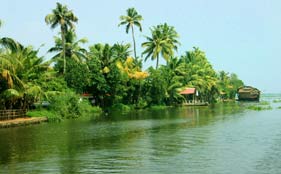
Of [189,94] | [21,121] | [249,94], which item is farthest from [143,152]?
[249,94]

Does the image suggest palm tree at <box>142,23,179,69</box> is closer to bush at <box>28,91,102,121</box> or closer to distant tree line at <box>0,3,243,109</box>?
distant tree line at <box>0,3,243,109</box>

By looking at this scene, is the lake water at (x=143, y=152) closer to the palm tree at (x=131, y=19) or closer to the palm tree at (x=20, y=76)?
the palm tree at (x=20, y=76)

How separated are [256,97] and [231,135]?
86.5 m

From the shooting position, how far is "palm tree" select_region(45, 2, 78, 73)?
158 feet

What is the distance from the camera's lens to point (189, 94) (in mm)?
80750

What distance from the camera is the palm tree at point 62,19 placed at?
48.1 metres

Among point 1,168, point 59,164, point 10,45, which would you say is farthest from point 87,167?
point 10,45

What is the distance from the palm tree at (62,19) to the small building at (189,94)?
29.9 m

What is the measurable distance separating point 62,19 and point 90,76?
775 cm

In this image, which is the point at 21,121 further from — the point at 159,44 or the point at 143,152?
the point at 159,44

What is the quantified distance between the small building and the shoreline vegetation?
36.0 inches

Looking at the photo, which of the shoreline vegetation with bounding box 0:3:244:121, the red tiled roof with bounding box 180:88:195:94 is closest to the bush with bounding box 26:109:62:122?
the shoreline vegetation with bounding box 0:3:244:121

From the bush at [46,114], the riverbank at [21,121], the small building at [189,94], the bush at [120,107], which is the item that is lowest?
the riverbank at [21,121]

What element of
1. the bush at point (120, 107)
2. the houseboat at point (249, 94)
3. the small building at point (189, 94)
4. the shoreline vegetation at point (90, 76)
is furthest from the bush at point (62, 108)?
the houseboat at point (249, 94)
